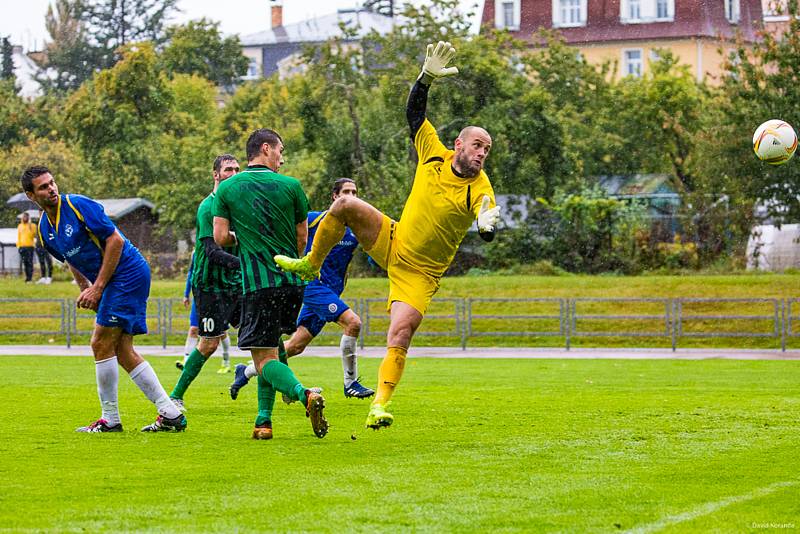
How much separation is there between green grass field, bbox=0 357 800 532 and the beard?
188 cm

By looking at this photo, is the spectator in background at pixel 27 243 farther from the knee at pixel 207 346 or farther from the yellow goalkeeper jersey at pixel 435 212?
the yellow goalkeeper jersey at pixel 435 212

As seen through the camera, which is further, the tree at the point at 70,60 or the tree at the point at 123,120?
the tree at the point at 70,60

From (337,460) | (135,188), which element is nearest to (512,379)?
(337,460)

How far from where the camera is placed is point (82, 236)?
9773 millimetres

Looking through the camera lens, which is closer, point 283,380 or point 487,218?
point 487,218

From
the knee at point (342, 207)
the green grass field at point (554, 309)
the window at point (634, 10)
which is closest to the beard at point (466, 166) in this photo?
the knee at point (342, 207)

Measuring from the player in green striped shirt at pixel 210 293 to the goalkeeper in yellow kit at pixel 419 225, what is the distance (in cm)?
184

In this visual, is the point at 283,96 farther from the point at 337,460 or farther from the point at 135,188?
the point at 337,460

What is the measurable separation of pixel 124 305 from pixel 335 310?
3721mm

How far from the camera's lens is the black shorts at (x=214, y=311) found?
38.5ft

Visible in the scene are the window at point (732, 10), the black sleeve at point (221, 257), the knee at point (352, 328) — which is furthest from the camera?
the window at point (732, 10)

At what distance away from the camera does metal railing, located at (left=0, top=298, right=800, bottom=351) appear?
973 inches

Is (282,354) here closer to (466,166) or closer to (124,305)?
(124,305)

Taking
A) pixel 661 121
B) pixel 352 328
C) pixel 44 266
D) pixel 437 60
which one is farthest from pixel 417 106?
pixel 661 121
